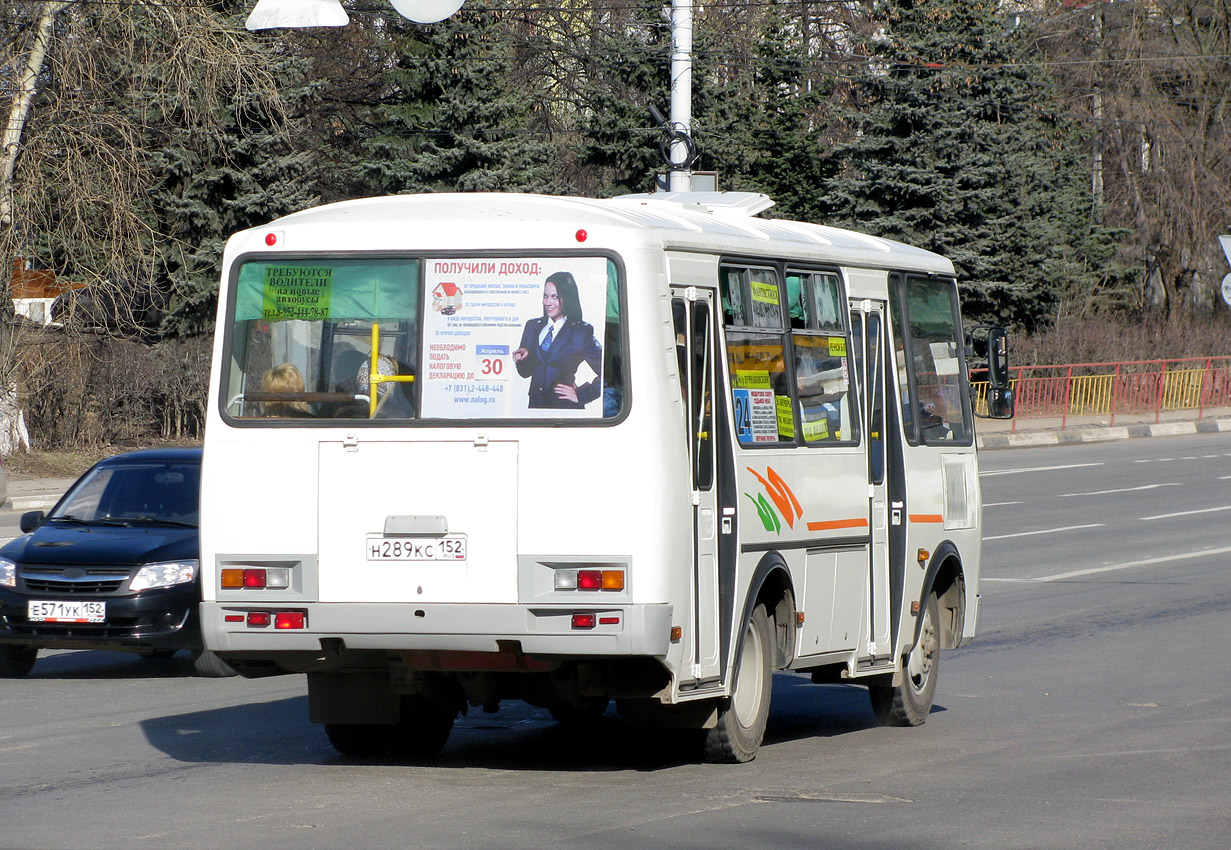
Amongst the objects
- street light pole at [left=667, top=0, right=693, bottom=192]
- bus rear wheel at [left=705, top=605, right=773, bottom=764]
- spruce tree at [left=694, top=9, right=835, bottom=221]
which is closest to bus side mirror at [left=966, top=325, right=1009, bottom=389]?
bus rear wheel at [left=705, top=605, right=773, bottom=764]

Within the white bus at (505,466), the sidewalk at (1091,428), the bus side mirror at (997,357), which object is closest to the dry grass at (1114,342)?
the sidewalk at (1091,428)

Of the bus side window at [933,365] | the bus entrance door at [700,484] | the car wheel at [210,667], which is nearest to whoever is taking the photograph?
the bus entrance door at [700,484]

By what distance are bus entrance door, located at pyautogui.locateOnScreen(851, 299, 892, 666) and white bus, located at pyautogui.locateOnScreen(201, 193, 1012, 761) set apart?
2.73ft

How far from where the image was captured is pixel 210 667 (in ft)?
37.2

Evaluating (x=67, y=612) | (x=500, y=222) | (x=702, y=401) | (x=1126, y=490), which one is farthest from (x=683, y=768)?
(x=1126, y=490)

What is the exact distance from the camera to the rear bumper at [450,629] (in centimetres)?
726

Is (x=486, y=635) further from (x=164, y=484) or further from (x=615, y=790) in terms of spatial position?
(x=164, y=484)

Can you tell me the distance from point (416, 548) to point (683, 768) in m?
1.71

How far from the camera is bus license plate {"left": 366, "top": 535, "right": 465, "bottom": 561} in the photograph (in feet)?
24.4

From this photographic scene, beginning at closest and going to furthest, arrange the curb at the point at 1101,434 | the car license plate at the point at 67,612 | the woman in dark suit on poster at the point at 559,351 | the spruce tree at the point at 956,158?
the woman in dark suit on poster at the point at 559,351
the car license plate at the point at 67,612
the curb at the point at 1101,434
the spruce tree at the point at 956,158

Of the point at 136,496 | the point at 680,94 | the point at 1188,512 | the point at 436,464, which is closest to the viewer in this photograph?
the point at 436,464

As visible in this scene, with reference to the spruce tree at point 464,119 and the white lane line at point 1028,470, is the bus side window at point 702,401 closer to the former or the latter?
the white lane line at point 1028,470

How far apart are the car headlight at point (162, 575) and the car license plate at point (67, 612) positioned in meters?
0.23

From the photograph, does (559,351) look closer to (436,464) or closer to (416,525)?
(436,464)
